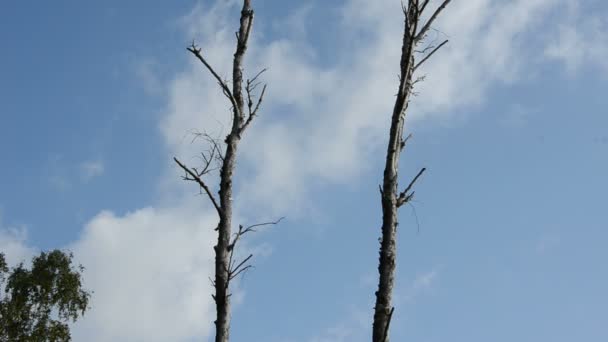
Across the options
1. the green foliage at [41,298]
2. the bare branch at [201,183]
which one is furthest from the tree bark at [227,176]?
the green foliage at [41,298]

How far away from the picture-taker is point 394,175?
6742 millimetres

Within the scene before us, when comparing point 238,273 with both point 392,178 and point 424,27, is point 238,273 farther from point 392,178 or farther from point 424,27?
point 424,27

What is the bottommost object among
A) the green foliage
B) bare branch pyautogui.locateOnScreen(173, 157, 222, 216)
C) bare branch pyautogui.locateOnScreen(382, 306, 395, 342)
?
bare branch pyautogui.locateOnScreen(382, 306, 395, 342)

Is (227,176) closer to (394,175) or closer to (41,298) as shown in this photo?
(394,175)

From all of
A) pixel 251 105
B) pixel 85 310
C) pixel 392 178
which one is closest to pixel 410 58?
pixel 392 178

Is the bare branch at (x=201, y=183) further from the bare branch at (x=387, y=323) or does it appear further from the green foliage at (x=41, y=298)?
the green foliage at (x=41, y=298)

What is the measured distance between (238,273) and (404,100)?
10.6 feet

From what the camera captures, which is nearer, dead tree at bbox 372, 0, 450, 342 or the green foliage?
dead tree at bbox 372, 0, 450, 342

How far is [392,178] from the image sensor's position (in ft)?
22.0

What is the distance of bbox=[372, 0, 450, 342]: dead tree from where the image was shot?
6.16m

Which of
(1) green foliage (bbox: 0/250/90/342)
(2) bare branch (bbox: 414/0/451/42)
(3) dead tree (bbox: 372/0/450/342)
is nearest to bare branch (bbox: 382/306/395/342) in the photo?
(3) dead tree (bbox: 372/0/450/342)

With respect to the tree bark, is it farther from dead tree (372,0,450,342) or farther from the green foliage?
the green foliage

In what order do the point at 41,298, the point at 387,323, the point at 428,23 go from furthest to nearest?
the point at 41,298, the point at 428,23, the point at 387,323

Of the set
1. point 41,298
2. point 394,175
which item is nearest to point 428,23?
point 394,175
